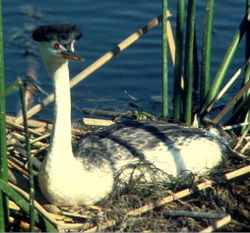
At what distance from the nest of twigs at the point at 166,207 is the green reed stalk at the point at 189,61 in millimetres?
843

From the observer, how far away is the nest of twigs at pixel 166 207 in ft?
23.8

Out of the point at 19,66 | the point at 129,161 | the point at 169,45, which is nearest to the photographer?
the point at 129,161

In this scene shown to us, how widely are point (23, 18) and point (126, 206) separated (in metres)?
5.90

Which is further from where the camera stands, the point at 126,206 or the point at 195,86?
the point at 195,86

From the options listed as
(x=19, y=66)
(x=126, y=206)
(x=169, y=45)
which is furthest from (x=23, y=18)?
(x=126, y=206)

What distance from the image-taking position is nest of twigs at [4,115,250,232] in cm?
726

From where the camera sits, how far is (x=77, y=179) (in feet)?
25.2

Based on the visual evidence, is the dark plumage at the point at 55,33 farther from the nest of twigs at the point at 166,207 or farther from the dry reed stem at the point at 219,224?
the dry reed stem at the point at 219,224

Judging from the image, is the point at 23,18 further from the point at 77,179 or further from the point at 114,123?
the point at 77,179

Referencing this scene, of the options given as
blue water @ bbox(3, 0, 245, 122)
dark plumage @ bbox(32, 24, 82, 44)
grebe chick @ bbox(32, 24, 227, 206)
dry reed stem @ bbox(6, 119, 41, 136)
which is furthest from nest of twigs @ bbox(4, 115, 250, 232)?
blue water @ bbox(3, 0, 245, 122)

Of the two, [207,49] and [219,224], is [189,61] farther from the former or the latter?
[219,224]

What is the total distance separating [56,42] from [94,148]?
1289 millimetres

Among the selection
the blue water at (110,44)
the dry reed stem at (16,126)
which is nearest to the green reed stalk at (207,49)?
the dry reed stem at (16,126)

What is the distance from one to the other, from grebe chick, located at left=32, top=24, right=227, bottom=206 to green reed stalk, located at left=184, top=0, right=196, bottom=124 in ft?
0.91
